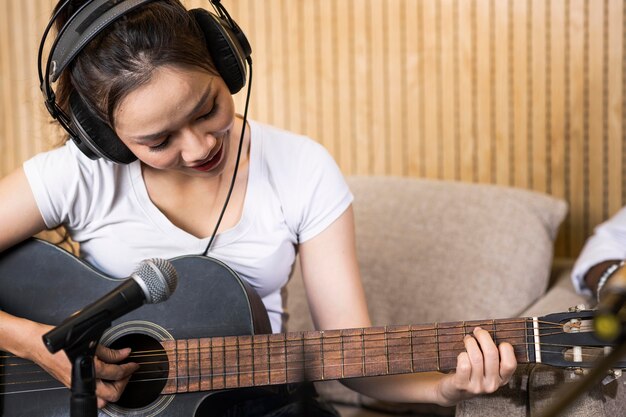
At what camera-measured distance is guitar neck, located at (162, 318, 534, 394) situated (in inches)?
46.9

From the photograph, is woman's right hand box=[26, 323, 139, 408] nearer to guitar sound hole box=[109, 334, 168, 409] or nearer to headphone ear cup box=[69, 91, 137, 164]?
guitar sound hole box=[109, 334, 168, 409]

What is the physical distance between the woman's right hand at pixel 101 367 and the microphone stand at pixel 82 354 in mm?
270

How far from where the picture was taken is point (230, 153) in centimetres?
148

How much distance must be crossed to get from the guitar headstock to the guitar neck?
11 millimetres

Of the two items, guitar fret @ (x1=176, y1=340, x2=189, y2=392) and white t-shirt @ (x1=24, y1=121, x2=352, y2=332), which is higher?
white t-shirt @ (x1=24, y1=121, x2=352, y2=332)

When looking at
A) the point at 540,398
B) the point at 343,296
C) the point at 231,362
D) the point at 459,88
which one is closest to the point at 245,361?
the point at 231,362

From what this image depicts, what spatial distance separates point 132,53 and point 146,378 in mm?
498

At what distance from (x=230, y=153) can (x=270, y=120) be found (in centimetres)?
115

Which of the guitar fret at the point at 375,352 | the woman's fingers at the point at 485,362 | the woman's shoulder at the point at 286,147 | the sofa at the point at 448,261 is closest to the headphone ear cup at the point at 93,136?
the woman's shoulder at the point at 286,147

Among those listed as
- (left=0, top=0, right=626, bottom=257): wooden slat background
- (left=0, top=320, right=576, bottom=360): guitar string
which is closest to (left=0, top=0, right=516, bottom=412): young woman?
(left=0, top=320, right=576, bottom=360): guitar string

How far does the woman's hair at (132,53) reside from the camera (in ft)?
3.96

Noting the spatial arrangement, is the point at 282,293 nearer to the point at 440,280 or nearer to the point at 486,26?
the point at 440,280

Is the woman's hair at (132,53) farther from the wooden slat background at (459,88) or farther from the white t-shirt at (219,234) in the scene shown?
the wooden slat background at (459,88)

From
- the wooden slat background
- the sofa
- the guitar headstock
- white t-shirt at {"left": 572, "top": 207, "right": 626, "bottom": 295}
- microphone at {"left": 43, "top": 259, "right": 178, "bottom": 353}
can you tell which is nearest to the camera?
microphone at {"left": 43, "top": 259, "right": 178, "bottom": 353}
